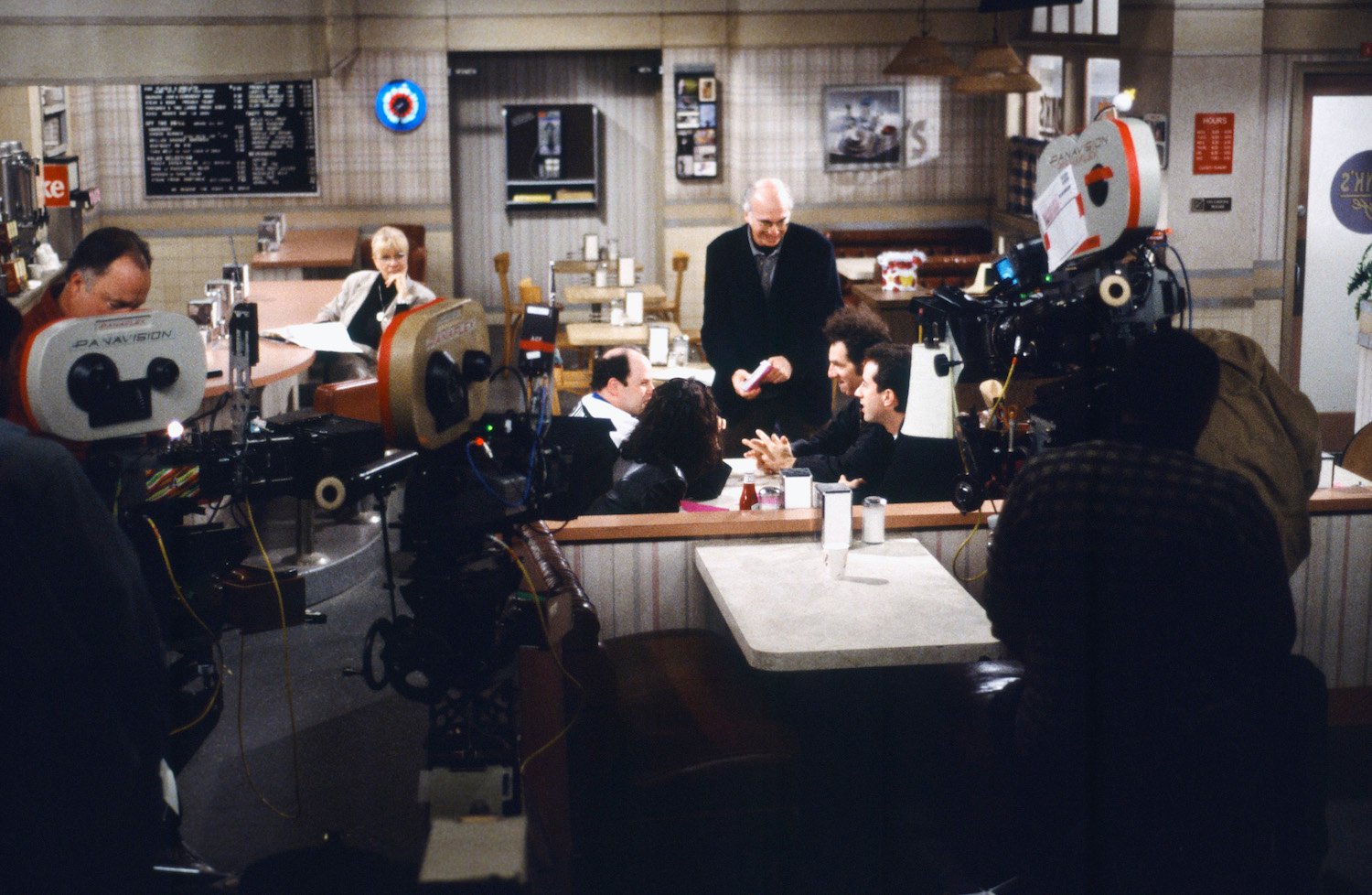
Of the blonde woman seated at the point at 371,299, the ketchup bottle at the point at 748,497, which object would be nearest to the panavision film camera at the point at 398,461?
the ketchup bottle at the point at 748,497

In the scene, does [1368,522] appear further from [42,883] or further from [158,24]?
[158,24]

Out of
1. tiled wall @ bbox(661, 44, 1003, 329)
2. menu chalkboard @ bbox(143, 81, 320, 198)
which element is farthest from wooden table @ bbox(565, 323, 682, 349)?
menu chalkboard @ bbox(143, 81, 320, 198)

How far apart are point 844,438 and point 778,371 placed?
45 cm

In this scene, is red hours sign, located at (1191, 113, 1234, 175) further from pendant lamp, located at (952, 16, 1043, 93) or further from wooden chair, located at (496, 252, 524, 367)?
wooden chair, located at (496, 252, 524, 367)

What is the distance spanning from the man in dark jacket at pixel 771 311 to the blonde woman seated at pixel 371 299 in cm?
164

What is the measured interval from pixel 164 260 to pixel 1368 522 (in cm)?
846

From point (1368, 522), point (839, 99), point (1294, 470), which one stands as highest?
point (839, 99)

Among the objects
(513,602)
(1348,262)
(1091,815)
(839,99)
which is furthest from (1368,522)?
(839,99)

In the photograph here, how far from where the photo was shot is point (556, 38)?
10219 mm

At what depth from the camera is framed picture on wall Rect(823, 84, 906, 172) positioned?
10.2 metres

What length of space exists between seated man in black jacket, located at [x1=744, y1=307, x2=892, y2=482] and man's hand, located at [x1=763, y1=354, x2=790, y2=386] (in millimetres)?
165

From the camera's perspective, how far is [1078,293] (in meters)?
3.11

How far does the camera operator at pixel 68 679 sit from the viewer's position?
238 cm

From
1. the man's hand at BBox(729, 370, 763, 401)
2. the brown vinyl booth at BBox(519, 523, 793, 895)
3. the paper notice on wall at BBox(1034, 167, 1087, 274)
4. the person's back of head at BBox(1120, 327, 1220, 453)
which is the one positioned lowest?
the brown vinyl booth at BBox(519, 523, 793, 895)
